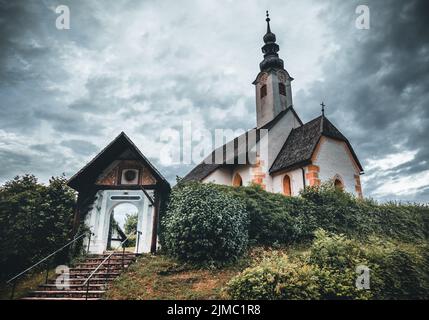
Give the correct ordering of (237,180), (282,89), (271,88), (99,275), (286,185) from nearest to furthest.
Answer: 1. (99,275)
2. (286,185)
3. (237,180)
4. (271,88)
5. (282,89)

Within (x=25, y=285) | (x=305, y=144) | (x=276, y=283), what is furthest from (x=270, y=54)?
(x=25, y=285)

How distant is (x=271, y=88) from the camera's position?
2409 cm

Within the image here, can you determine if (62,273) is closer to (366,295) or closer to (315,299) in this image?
(315,299)

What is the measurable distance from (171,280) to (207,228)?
2.11m

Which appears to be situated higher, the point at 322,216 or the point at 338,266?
the point at 322,216

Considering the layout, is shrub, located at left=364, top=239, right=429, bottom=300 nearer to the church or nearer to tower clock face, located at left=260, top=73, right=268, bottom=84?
the church

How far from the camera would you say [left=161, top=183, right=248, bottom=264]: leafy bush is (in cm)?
1029

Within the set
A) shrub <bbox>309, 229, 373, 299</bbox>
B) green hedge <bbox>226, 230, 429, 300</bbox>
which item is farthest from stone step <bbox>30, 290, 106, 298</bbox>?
shrub <bbox>309, 229, 373, 299</bbox>

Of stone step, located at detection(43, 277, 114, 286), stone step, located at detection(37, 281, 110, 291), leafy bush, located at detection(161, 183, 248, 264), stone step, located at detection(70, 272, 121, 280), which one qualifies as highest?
leafy bush, located at detection(161, 183, 248, 264)

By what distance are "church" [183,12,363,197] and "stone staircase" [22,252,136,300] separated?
26.5ft

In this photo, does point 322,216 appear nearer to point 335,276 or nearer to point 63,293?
point 335,276

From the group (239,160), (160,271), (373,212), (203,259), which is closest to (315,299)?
(203,259)

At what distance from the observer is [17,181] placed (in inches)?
493

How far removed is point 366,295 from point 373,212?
8.74 m
